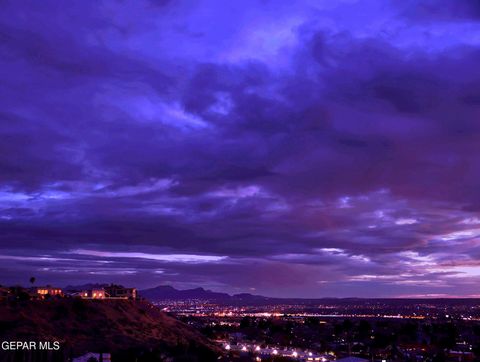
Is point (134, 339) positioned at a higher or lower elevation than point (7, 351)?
lower

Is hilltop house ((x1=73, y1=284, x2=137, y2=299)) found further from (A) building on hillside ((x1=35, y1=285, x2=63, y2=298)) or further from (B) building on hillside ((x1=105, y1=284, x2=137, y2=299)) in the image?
(A) building on hillside ((x1=35, y1=285, x2=63, y2=298))

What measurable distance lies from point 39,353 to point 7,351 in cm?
153

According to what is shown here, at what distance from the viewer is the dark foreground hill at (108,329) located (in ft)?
262

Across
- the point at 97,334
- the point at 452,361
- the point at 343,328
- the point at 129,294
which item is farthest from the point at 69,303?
the point at 343,328

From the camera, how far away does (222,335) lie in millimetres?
145375

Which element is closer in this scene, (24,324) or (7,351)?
(7,351)

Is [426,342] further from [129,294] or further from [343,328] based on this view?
[129,294]

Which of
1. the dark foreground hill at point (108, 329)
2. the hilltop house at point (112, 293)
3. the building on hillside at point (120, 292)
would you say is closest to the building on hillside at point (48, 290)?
the hilltop house at point (112, 293)

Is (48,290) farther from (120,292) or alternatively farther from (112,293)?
(120,292)

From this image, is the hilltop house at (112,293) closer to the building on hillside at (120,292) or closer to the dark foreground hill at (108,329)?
the building on hillside at (120,292)

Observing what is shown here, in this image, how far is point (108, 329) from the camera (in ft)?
347

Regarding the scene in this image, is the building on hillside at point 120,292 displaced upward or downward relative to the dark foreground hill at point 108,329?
upward

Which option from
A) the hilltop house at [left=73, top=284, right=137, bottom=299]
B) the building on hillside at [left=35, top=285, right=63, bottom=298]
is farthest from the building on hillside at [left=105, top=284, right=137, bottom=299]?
the building on hillside at [left=35, top=285, right=63, bottom=298]

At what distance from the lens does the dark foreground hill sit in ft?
262
